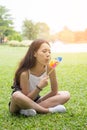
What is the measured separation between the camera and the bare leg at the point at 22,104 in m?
2.09

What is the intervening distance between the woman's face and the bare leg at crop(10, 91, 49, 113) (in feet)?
0.78

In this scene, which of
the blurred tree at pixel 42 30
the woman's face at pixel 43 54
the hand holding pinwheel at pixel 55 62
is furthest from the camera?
the blurred tree at pixel 42 30

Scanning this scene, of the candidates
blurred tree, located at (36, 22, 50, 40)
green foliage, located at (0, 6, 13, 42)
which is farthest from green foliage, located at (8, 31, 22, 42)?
blurred tree, located at (36, 22, 50, 40)

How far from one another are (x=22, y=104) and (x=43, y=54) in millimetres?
326

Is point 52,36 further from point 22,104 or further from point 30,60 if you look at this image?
point 22,104

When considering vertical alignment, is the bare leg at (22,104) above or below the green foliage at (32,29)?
below

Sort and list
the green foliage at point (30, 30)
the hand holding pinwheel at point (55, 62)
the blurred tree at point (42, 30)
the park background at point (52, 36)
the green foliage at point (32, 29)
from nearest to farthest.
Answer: the hand holding pinwheel at point (55, 62) → the park background at point (52, 36) → the blurred tree at point (42, 30) → the green foliage at point (32, 29) → the green foliage at point (30, 30)

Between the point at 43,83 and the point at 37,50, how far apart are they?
0.88ft

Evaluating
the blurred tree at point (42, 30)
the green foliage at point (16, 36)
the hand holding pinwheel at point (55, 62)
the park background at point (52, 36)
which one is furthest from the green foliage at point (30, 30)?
the hand holding pinwheel at point (55, 62)

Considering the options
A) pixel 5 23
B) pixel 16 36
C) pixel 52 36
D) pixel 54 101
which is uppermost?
pixel 5 23

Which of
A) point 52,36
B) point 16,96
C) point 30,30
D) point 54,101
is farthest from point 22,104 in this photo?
point 30,30

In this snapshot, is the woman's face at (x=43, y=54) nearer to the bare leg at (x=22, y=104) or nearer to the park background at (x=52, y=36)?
the bare leg at (x=22, y=104)

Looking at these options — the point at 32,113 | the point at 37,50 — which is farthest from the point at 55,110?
the point at 37,50

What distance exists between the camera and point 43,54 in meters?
2.16
